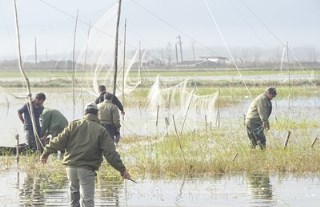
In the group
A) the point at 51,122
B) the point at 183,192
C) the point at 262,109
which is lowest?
the point at 183,192

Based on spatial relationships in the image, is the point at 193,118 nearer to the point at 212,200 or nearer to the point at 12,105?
the point at 212,200

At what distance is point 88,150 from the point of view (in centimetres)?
778

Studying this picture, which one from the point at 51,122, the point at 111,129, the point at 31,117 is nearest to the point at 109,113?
the point at 111,129

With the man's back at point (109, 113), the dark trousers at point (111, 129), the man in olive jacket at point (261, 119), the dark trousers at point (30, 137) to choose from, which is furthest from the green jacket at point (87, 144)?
the dark trousers at point (30, 137)

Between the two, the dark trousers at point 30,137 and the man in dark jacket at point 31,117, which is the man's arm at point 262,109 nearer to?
the man in dark jacket at point 31,117

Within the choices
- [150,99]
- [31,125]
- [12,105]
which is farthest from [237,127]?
[12,105]

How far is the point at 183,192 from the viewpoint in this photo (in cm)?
1045

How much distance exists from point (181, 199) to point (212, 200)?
425 millimetres

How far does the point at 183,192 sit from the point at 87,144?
9.86 feet

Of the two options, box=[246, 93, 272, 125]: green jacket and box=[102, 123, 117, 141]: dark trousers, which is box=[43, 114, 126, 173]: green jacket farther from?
box=[246, 93, 272, 125]: green jacket

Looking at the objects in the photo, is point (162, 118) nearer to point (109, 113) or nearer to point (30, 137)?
point (30, 137)

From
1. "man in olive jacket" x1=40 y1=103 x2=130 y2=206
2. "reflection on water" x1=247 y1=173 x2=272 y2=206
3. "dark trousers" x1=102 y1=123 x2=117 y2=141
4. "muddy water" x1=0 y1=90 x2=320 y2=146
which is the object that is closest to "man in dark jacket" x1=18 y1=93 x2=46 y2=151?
"dark trousers" x1=102 y1=123 x2=117 y2=141

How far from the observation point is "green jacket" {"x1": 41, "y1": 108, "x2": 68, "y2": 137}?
14.1 m

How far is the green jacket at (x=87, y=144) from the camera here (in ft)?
25.4
